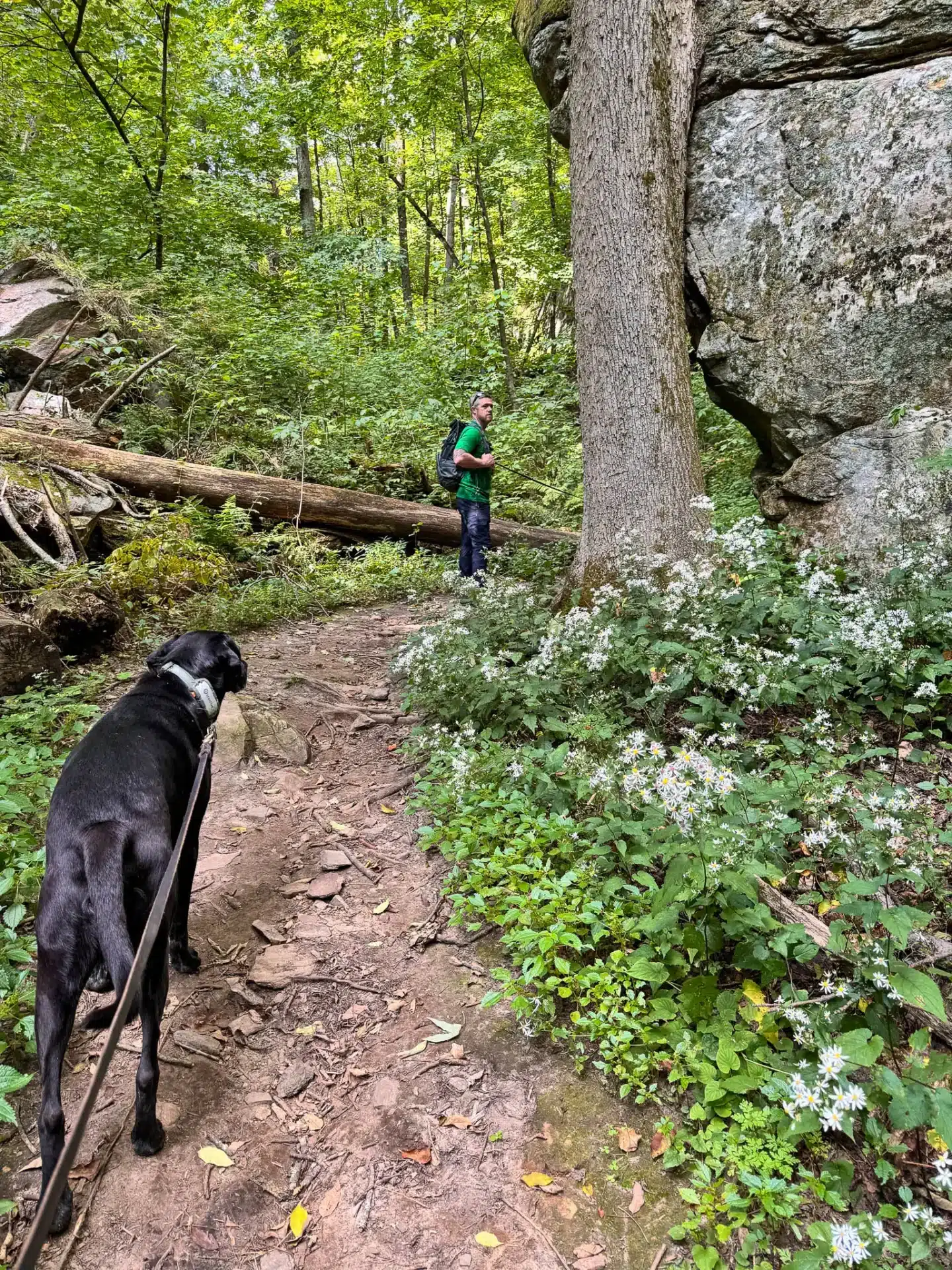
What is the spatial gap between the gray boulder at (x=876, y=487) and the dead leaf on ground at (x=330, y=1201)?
4.80 m

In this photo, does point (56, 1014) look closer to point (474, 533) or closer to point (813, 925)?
point (813, 925)

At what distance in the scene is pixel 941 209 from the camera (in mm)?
4906

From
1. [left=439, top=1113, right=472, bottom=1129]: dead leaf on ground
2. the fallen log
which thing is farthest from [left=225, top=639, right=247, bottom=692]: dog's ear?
the fallen log

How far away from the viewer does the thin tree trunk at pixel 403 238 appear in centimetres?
1709

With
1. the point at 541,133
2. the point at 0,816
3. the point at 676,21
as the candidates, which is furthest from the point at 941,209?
the point at 541,133

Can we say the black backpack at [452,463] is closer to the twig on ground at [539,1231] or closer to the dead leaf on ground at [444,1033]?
the dead leaf on ground at [444,1033]

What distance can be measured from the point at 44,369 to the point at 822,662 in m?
11.1

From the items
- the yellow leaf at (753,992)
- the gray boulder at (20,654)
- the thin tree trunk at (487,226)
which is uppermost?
the thin tree trunk at (487,226)

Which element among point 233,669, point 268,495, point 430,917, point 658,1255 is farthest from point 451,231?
point 658,1255

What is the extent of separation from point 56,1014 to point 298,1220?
3.40 feet

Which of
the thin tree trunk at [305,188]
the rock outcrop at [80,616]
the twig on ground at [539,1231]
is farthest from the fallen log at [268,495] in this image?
the thin tree trunk at [305,188]

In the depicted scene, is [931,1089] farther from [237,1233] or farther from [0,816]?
[0,816]

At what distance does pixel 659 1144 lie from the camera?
2.29m

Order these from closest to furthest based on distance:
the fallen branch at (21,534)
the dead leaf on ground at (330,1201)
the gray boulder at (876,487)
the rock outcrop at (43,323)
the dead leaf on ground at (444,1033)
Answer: the dead leaf on ground at (330,1201)
the dead leaf on ground at (444,1033)
the gray boulder at (876,487)
the fallen branch at (21,534)
the rock outcrop at (43,323)
